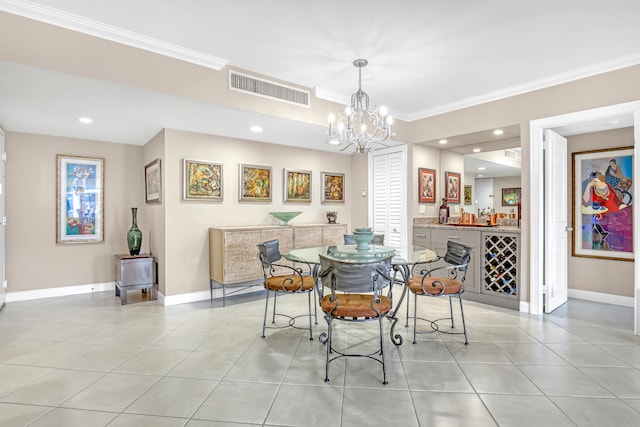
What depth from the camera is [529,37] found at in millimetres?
2971

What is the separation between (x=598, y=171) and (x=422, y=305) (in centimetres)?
290

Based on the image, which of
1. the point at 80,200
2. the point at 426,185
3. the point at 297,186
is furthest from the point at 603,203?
the point at 80,200

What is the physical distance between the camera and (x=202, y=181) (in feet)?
15.1

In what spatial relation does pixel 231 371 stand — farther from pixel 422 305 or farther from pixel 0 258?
pixel 0 258

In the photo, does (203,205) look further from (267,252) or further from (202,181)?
(267,252)

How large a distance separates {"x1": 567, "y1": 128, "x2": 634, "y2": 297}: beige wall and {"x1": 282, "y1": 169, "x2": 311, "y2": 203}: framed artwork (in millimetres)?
3775

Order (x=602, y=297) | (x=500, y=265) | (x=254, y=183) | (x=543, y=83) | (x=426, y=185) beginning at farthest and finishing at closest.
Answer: (x=426, y=185)
(x=254, y=183)
(x=602, y=297)
(x=500, y=265)
(x=543, y=83)

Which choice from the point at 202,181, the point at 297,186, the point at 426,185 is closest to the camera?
the point at 202,181

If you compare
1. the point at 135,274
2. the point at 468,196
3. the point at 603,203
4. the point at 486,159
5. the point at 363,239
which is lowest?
the point at 135,274

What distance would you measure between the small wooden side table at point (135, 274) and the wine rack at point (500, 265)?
4.35 m

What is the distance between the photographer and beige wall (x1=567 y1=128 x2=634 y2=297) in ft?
13.9

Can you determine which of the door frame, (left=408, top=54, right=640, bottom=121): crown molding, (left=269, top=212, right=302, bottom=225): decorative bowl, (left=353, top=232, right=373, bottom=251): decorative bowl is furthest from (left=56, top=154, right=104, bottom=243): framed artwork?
the door frame

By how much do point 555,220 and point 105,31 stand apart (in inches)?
A: 196

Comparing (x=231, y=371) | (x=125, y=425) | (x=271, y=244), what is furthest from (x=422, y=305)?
(x=125, y=425)
